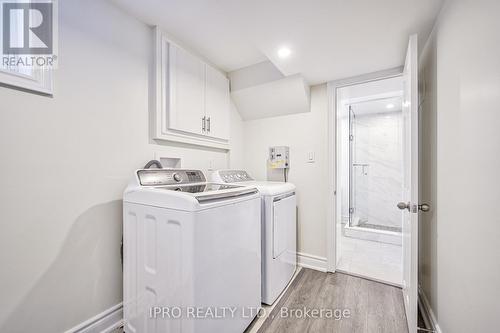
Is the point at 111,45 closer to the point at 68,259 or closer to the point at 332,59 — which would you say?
the point at 68,259

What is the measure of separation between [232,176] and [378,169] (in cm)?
309

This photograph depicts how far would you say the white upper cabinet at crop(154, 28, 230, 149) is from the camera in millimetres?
1712

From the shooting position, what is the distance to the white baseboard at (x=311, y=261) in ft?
7.38

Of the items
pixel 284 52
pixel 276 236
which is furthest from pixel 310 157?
pixel 284 52

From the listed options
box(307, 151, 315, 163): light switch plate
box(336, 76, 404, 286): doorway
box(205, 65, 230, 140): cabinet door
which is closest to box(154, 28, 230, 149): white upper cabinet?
box(205, 65, 230, 140): cabinet door

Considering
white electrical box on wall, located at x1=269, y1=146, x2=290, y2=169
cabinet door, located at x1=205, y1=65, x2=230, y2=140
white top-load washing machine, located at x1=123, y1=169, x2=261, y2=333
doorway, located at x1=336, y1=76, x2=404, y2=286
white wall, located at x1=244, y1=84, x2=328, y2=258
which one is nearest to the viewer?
white top-load washing machine, located at x1=123, y1=169, x2=261, y2=333

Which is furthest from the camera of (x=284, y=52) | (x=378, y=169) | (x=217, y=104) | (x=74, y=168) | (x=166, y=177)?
(x=378, y=169)

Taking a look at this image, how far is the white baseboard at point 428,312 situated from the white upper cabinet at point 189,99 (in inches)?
89.2

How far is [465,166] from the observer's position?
95 centimetres

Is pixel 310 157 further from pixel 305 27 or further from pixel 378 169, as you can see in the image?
pixel 378 169

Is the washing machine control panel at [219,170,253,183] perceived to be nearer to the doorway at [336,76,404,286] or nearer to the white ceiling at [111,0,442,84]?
the white ceiling at [111,0,442,84]

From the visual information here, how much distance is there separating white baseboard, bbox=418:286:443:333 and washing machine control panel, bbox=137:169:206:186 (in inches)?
76.6

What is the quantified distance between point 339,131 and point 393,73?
71 cm

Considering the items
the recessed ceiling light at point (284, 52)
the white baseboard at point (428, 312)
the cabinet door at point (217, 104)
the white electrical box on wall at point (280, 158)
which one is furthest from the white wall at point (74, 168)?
the white baseboard at point (428, 312)
